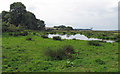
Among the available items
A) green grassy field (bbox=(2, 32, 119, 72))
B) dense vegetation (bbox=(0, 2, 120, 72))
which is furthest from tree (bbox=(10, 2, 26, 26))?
green grassy field (bbox=(2, 32, 119, 72))

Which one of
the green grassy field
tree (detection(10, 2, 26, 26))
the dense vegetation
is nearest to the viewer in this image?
the green grassy field

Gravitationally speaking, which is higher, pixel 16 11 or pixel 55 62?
pixel 16 11

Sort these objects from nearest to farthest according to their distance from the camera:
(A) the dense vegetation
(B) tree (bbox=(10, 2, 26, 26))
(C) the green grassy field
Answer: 1. (C) the green grassy field
2. (A) the dense vegetation
3. (B) tree (bbox=(10, 2, 26, 26))

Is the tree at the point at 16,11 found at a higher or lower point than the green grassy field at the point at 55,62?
higher

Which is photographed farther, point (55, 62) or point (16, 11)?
point (16, 11)

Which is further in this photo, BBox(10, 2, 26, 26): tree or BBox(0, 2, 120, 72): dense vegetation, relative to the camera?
BBox(10, 2, 26, 26): tree

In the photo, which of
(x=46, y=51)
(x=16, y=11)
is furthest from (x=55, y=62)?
(x=16, y=11)

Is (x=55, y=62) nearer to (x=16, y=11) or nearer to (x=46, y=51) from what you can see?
(x=46, y=51)

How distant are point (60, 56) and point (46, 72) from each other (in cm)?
426

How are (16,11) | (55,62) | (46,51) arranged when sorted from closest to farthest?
1. (55,62)
2. (46,51)
3. (16,11)

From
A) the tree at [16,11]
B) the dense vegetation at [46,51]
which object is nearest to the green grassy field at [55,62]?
the dense vegetation at [46,51]

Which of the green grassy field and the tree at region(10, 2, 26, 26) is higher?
the tree at region(10, 2, 26, 26)

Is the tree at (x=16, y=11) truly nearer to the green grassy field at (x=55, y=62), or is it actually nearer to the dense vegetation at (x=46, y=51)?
the dense vegetation at (x=46, y=51)

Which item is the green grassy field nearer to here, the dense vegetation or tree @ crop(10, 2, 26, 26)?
the dense vegetation
